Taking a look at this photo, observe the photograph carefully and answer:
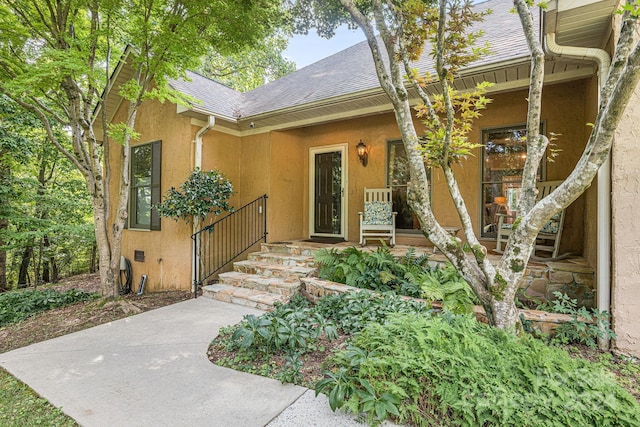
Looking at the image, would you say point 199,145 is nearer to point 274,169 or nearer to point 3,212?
point 274,169

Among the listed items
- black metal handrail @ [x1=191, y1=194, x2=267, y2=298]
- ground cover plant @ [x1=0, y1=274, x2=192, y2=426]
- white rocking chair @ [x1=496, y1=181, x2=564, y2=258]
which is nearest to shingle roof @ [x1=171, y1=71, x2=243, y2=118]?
black metal handrail @ [x1=191, y1=194, x2=267, y2=298]

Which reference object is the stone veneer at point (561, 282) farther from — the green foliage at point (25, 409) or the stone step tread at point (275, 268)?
the green foliage at point (25, 409)

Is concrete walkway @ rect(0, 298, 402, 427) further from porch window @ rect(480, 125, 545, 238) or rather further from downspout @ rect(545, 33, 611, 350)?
porch window @ rect(480, 125, 545, 238)

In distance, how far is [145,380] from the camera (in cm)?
239

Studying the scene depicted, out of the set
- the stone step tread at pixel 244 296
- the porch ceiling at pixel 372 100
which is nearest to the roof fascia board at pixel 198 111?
the porch ceiling at pixel 372 100

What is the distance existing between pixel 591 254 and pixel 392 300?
223 centimetres

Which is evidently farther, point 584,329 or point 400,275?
point 400,275

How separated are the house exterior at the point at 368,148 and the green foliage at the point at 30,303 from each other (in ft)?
4.07

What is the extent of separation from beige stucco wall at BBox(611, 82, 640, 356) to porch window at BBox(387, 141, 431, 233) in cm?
303

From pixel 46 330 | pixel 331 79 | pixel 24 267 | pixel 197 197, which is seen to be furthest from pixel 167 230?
pixel 24 267

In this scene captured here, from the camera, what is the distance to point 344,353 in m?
2.20

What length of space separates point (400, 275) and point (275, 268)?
1.92 metres

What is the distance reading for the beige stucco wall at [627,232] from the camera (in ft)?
8.50

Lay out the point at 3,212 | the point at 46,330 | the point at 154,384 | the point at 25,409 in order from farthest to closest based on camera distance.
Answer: the point at 3,212, the point at 46,330, the point at 154,384, the point at 25,409
